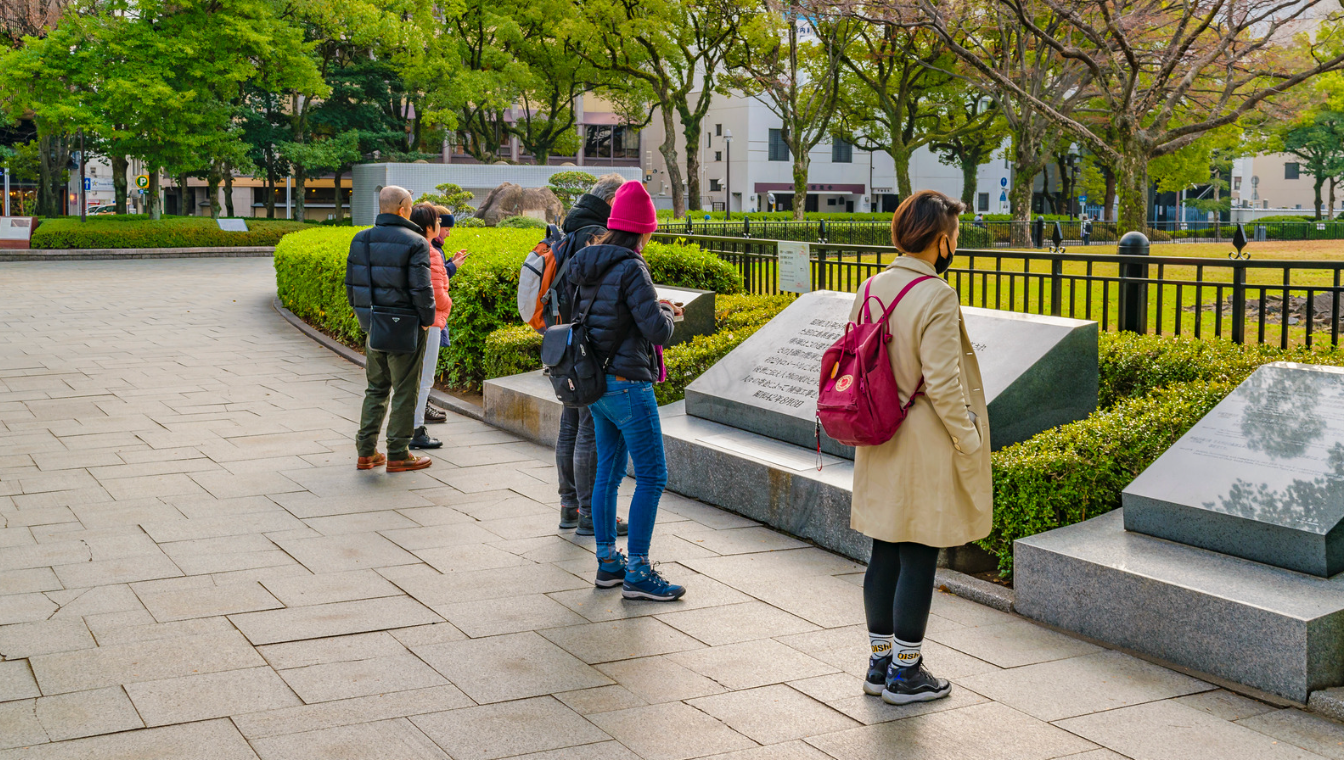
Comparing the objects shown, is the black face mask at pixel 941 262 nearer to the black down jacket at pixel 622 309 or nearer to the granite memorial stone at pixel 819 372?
the black down jacket at pixel 622 309

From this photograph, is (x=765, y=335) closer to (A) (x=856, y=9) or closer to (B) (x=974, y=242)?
(A) (x=856, y=9)

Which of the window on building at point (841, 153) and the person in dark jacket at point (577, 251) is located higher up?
the window on building at point (841, 153)

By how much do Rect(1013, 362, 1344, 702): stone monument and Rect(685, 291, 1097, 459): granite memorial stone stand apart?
38.6 inches

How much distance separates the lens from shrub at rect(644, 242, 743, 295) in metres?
11.1

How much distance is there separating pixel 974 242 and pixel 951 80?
41.2ft

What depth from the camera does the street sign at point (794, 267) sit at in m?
8.94

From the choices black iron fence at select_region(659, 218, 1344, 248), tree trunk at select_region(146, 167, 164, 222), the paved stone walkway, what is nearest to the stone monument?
the paved stone walkway

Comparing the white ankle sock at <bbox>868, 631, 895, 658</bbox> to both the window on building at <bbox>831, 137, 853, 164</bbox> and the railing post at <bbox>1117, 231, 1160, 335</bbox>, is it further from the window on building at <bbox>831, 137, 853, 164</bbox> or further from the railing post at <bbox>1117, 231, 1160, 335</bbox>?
the window on building at <bbox>831, 137, 853, 164</bbox>

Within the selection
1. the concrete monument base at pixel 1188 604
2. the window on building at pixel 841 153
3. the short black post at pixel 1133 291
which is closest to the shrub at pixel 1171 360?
the short black post at pixel 1133 291

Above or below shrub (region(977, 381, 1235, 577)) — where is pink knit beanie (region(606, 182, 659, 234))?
above

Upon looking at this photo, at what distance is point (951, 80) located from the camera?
44875 millimetres

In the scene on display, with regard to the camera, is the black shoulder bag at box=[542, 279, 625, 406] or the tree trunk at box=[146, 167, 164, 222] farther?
the tree trunk at box=[146, 167, 164, 222]

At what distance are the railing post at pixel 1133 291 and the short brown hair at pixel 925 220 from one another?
431 cm

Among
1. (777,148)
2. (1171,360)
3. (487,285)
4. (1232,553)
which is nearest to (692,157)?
(777,148)
